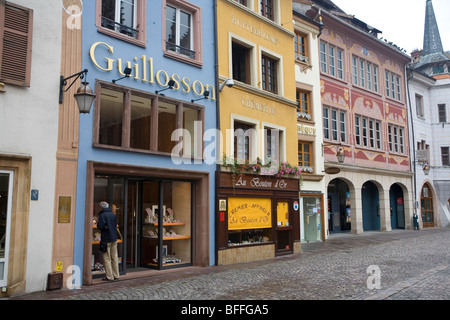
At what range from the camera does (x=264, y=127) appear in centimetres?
1534

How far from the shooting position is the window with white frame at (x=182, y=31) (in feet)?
40.1

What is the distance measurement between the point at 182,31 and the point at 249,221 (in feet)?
20.4

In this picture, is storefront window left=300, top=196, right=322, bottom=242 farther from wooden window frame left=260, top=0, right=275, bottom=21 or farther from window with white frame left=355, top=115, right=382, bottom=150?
wooden window frame left=260, top=0, right=275, bottom=21

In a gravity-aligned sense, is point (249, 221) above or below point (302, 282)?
above

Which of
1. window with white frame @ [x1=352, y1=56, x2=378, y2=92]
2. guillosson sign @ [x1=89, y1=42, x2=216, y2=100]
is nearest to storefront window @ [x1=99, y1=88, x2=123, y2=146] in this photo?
guillosson sign @ [x1=89, y1=42, x2=216, y2=100]

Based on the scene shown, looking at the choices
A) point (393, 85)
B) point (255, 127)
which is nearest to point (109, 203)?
point (255, 127)

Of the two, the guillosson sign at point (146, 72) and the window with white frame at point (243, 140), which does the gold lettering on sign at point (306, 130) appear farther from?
the guillosson sign at point (146, 72)

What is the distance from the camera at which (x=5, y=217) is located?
27.6 ft

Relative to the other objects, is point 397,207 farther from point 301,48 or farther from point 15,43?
point 15,43

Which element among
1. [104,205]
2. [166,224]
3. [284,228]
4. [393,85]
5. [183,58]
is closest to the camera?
[104,205]

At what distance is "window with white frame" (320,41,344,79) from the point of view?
22359 millimetres

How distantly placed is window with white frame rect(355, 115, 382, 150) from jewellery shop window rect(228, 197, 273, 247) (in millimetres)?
11251

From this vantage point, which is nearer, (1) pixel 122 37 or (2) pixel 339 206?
(1) pixel 122 37

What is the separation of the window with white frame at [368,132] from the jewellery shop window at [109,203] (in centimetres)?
1644
